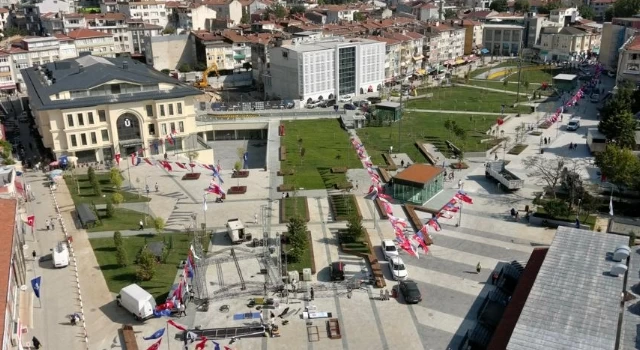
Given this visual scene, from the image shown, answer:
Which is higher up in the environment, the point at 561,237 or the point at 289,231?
the point at 561,237

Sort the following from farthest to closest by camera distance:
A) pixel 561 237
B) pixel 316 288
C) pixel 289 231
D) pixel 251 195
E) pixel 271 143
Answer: pixel 271 143 → pixel 251 195 → pixel 289 231 → pixel 316 288 → pixel 561 237

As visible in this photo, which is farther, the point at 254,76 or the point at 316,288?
the point at 254,76

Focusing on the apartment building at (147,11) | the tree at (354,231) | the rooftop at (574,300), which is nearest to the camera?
the rooftop at (574,300)

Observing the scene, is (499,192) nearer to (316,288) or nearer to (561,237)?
(561,237)

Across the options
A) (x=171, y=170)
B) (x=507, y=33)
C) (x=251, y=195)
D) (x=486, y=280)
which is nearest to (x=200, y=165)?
(x=171, y=170)

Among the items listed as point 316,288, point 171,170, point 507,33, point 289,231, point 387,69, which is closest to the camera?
point 316,288

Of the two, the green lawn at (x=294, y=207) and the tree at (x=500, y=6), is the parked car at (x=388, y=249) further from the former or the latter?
the tree at (x=500, y=6)

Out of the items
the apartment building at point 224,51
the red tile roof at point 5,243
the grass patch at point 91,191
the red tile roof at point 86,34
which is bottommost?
the grass patch at point 91,191

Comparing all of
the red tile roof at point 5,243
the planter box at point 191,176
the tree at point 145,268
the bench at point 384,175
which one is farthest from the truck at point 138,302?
the bench at point 384,175
